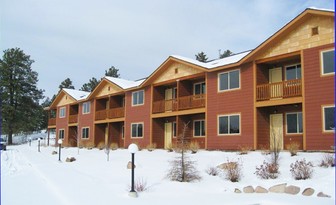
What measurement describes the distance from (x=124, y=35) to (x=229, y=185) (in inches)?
716

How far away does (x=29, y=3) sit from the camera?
13.9 metres

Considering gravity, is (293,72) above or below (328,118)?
above

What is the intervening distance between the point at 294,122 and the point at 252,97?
269 centimetres

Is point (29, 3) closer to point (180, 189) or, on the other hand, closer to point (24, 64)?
point (180, 189)

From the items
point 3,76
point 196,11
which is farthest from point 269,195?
point 3,76

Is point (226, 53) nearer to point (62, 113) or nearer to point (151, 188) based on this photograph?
point (62, 113)

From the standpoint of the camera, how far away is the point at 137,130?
29766mm

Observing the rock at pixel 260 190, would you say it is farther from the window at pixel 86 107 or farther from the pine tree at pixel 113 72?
the pine tree at pixel 113 72

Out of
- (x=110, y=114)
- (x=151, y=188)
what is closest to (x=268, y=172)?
(x=151, y=188)

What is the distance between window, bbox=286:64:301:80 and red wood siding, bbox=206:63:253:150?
2.07 m

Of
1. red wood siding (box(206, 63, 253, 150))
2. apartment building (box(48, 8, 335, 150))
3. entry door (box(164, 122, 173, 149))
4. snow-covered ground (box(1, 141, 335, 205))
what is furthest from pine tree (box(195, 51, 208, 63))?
snow-covered ground (box(1, 141, 335, 205))

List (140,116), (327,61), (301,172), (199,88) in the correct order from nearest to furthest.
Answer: (301,172), (327,61), (199,88), (140,116)

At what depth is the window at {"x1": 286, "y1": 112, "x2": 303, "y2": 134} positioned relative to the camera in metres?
19.5

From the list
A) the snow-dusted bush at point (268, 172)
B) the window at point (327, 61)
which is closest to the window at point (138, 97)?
the window at point (327, 61)
